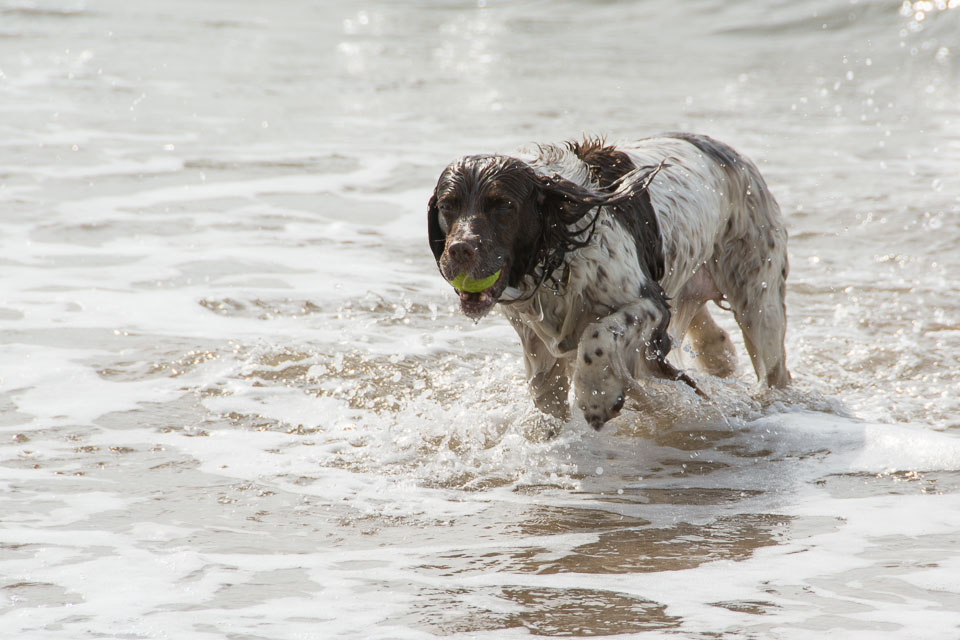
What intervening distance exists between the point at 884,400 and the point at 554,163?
2118 millimetres

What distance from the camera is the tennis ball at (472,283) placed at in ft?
13.5

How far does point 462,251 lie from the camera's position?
4008 millimetres

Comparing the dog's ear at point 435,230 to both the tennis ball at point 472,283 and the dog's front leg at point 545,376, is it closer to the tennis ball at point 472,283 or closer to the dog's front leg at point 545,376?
the tennis ball at point 472,283

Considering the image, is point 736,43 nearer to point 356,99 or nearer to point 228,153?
point 356,99

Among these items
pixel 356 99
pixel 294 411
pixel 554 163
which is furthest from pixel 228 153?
pixel 554 163

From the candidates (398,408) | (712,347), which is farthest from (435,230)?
(712,347)

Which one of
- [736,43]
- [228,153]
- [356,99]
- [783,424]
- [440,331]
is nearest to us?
[783,424]

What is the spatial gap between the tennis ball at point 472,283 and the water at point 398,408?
83 cm

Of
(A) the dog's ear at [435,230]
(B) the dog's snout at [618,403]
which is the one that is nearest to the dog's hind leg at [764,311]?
(B) the dog's snout at [618,403]

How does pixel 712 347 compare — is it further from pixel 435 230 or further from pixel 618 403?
pixel 435 230

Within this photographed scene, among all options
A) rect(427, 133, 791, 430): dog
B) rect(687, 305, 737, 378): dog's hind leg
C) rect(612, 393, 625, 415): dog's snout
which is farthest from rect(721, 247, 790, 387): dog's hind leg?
rect(612, 393, 625, 415): dog's snout

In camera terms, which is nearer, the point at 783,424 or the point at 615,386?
the point at 615,386

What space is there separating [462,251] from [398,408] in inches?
60.1

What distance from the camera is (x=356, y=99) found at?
12.9 metres
